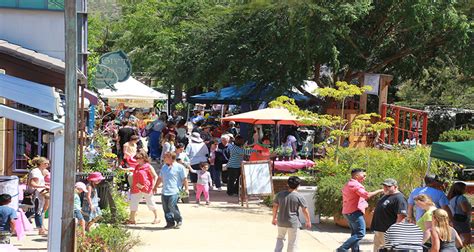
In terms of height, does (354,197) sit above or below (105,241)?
above

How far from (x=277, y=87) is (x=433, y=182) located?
12173mm

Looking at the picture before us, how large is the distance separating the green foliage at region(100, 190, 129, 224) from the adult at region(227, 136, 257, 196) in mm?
3653

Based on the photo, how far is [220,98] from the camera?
88.1 ft

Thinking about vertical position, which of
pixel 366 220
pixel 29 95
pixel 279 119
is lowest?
pixel 366 220

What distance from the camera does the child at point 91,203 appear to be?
13.0 m

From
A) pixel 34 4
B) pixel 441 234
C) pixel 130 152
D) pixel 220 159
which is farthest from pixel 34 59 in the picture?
pixel 441 234

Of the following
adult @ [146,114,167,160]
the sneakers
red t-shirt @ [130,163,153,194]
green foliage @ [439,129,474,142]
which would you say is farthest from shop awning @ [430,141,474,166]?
adult @ [146,114,167,160]

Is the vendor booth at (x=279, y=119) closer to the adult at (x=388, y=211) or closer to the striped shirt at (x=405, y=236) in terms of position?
the adult at (x=388, y=211)

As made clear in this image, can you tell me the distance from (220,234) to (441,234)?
220 inches

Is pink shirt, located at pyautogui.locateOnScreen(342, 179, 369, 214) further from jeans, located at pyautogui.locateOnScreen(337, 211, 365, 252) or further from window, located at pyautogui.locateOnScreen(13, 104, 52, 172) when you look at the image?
window, located at pyautogui.locateOnScreen(13, 104, 52, 172)

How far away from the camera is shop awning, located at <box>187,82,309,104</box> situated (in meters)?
24.8

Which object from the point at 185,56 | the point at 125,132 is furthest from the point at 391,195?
the point at 185,56

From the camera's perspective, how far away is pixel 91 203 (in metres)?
13.1

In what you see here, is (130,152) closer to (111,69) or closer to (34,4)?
(111,69)
